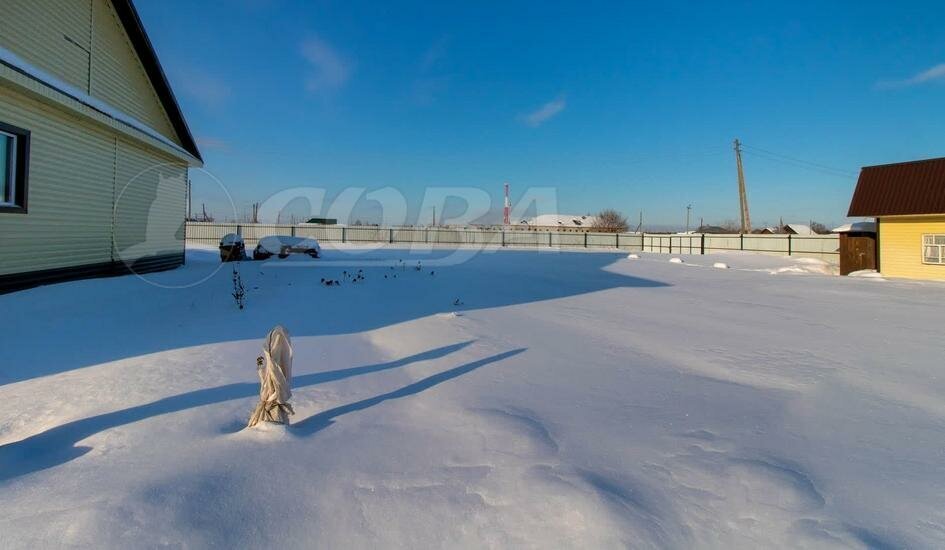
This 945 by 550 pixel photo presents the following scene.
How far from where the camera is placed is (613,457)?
8.30ft

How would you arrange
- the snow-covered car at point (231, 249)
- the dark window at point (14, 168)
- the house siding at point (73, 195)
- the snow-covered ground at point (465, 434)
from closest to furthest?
the snow-covered ground at point (465, 434), the dark window at point (14, 168), the house siding at point (73, 195), the snow-covered car at point (231, 249)

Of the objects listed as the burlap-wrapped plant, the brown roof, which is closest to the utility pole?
the brown roof

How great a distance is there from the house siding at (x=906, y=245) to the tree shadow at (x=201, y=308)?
38.3 ft

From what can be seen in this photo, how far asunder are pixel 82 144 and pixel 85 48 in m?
1.87

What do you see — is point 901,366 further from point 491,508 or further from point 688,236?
point 688,236

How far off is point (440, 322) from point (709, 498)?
4284mm

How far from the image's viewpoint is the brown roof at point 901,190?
15148mm

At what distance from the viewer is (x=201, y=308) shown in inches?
259

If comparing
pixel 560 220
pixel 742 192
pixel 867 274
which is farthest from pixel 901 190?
pixel 560 220

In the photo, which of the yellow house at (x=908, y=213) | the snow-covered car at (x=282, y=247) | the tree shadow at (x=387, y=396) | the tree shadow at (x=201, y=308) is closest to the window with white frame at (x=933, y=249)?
the yellow house at (x=908, y=213)

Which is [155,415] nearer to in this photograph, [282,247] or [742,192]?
[282,247]

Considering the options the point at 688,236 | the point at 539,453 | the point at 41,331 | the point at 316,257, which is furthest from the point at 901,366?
the point at 688,236

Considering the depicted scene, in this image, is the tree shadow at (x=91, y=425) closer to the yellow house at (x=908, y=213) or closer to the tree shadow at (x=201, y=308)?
the tree shadow at (x=201, y=308)

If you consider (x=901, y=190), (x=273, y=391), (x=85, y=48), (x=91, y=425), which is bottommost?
(x=91, y=425)
